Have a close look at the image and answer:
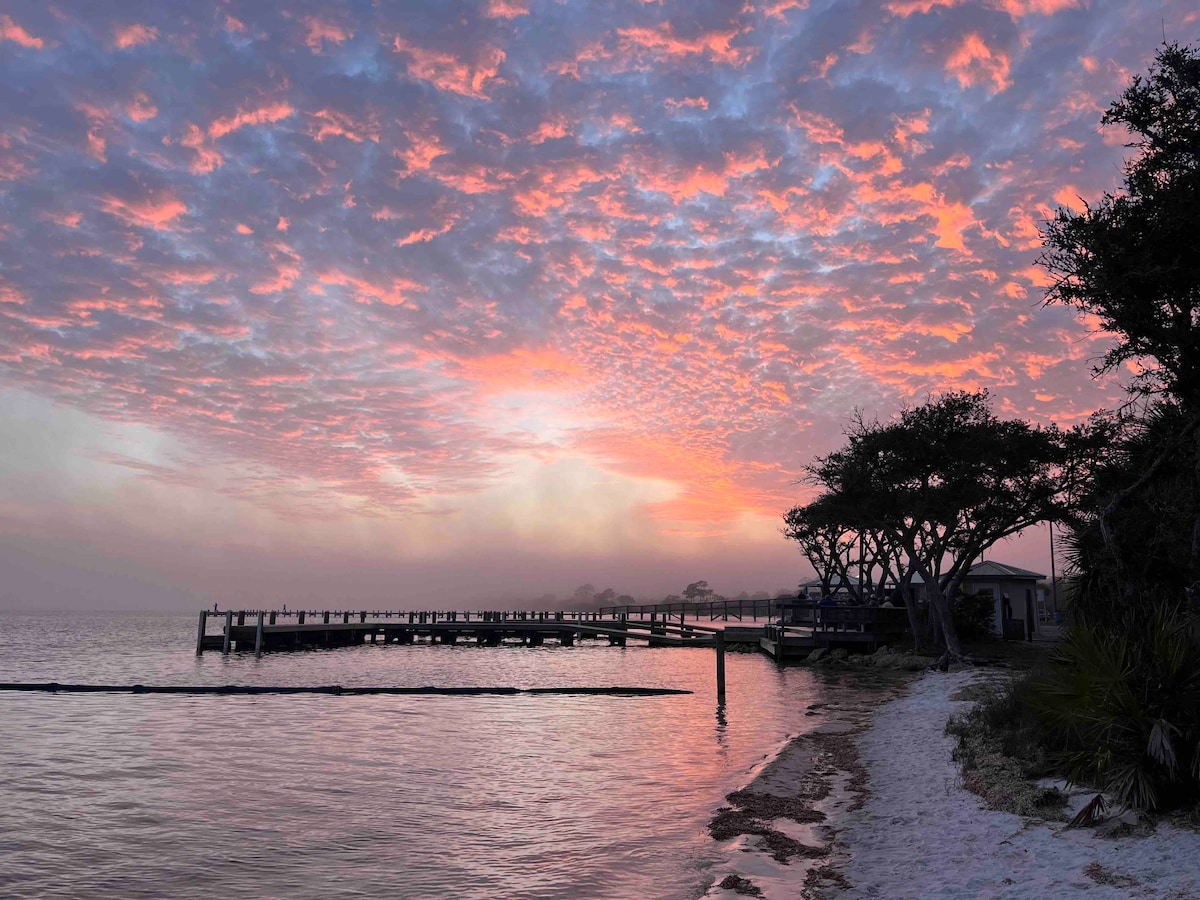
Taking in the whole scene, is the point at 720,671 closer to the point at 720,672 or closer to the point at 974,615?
the point at 720,672

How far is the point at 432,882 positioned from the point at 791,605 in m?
46.9

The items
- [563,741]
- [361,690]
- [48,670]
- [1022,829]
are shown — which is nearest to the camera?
[1022,829]

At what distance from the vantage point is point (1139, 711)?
10195mm

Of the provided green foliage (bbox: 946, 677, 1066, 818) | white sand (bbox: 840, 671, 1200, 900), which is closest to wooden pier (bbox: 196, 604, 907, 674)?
green foliage (bbox: 946, 677, 1066, 818)

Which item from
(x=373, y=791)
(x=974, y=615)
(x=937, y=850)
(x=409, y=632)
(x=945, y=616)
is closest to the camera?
(x=937, y=850)

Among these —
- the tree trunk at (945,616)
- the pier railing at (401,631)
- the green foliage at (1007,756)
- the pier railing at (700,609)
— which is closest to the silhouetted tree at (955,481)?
the tree trunk at (945,616)

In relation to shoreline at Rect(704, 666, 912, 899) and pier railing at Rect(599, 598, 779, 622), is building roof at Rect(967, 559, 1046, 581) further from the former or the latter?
pier railing at Rect(599, 598, 779, 622)

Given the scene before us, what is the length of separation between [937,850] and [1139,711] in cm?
307

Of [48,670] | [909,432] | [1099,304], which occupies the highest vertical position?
[909,432]

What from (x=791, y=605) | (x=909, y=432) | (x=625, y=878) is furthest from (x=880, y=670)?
(x=625, y=878)

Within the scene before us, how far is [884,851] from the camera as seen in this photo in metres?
11.4

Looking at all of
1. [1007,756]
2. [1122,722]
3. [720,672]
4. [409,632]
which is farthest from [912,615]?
[409,632]

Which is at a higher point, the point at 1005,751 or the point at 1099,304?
the point at 1099,304

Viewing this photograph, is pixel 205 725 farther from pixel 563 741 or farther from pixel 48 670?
pixel 48 670
